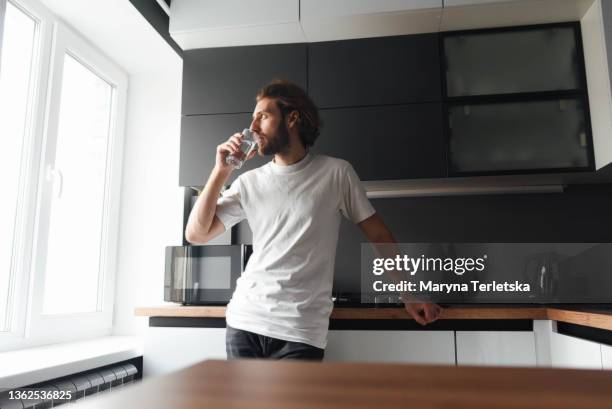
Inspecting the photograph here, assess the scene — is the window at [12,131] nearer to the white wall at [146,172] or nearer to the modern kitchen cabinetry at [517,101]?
the white wall at [146,172]

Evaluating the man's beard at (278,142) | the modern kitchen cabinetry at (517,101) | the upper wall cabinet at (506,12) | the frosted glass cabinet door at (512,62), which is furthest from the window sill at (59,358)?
the upper wall cabinet at (506,12)

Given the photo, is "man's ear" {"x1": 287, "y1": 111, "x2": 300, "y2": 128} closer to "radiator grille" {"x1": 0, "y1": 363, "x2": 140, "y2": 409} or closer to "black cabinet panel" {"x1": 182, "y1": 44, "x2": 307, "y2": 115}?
"black cabinet panel" {"x1": 182, "y1": 44, "x2": 307, "y2": 115}

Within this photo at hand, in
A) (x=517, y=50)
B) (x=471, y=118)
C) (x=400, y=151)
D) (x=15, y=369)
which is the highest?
(x=517, y=50)

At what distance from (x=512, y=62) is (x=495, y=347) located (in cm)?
122

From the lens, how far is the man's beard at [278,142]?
158cm

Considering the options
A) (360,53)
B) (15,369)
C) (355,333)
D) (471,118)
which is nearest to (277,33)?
(360,53)

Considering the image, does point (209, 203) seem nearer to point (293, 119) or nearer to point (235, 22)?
point (293, 119)

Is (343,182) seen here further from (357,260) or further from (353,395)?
(353,395)

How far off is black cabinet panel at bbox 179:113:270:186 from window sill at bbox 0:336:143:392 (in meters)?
0.77

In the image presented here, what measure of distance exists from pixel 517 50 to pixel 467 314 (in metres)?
1.19

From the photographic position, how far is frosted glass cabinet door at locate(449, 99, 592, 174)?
6.84 feet

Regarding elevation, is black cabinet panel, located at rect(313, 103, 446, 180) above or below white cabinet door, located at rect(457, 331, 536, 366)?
above

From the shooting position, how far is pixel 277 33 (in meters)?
2.25

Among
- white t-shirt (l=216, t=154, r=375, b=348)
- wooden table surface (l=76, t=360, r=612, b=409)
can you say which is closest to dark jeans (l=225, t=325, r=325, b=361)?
white t-shirt (l=216, t=154, r=375, b=348)
